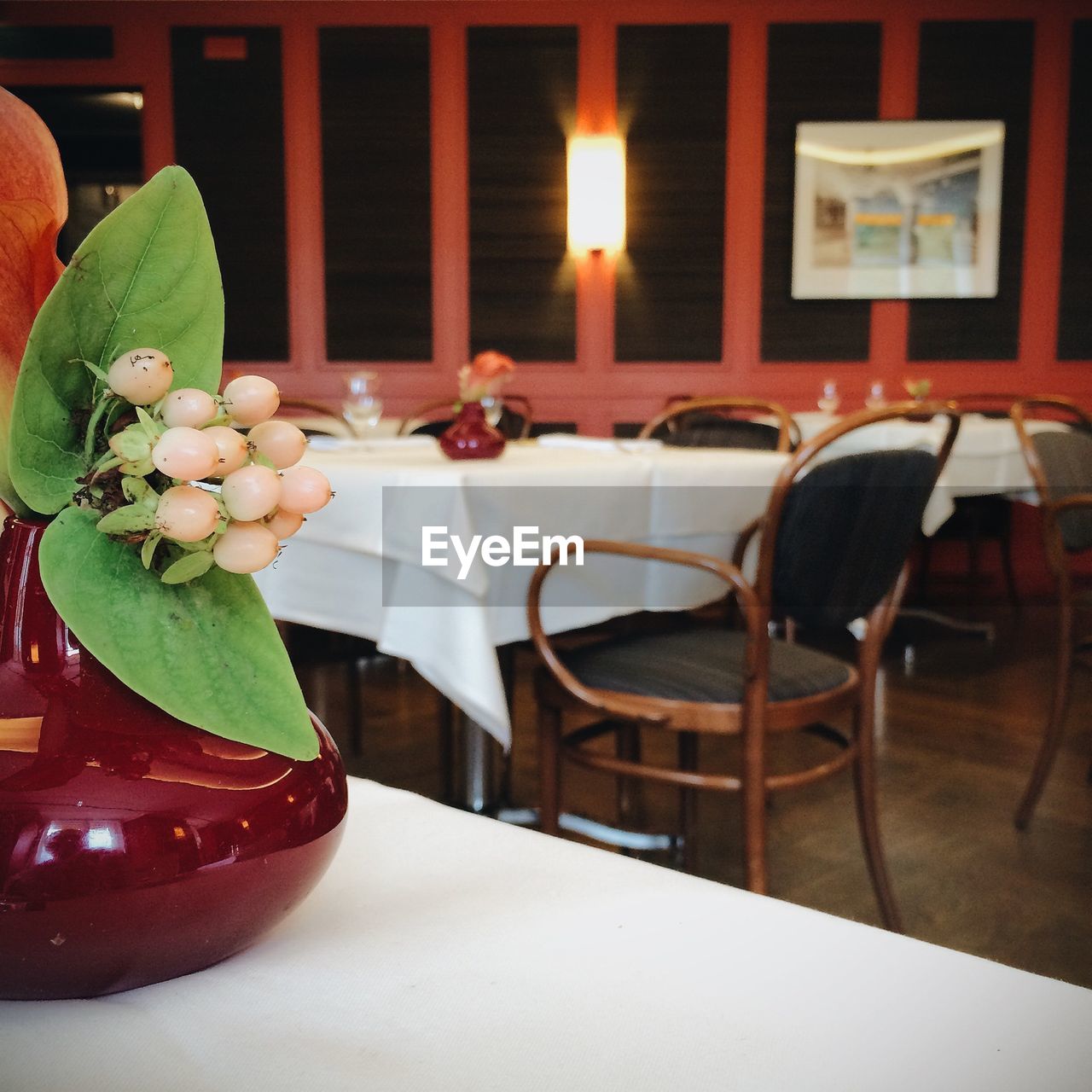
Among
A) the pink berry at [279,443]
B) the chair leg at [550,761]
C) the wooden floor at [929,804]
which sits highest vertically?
the pink berry at [279,443]

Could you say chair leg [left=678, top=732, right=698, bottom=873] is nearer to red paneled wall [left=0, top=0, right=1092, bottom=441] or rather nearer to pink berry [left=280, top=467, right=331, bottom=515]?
pink berry [left=280, top=467, right=331, bottom=515]

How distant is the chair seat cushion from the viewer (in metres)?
1.64

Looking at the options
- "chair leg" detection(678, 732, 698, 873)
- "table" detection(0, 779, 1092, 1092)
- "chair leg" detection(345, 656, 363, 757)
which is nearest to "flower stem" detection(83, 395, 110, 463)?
"table" detection(0, 779, 1092, 1092)

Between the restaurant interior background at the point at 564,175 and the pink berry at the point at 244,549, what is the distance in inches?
200

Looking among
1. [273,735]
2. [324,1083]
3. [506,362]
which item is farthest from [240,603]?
[506,362]

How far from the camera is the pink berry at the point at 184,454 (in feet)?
1.01

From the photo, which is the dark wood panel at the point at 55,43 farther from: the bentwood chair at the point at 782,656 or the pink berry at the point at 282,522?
the pink berry at the point at 282,522

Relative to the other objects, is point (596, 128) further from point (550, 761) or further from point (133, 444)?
point (133, 444)

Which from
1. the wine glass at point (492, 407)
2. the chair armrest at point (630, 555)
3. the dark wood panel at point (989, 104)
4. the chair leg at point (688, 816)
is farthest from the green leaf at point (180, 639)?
→ the dark wood panel at point (989, 104)

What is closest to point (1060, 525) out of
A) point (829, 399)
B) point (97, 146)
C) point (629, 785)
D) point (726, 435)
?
point (726, 435)

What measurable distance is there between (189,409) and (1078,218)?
5803 millimetres

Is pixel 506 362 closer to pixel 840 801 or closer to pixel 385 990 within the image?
pixel 840 801

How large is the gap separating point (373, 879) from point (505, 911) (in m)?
0.07

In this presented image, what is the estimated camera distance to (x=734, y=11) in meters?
5.16
